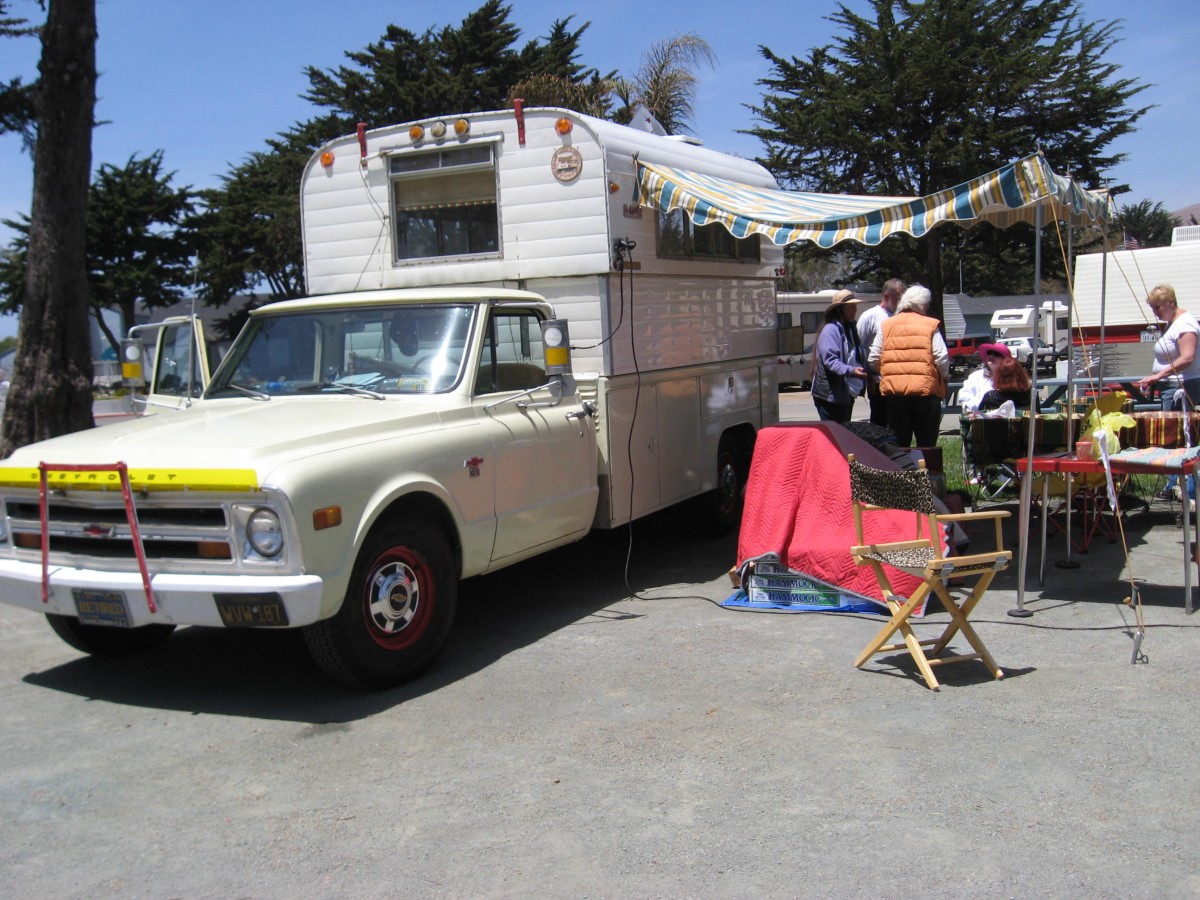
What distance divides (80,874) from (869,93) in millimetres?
25984

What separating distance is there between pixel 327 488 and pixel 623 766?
1.74 meters

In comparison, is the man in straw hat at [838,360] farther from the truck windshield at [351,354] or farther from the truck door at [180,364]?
the truck door at [180,364]

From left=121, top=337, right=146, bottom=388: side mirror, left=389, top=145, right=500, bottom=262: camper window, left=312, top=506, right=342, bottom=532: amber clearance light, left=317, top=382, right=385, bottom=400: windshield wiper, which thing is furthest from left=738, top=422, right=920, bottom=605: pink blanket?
left=121, top=337, right=146, bottom=388: side mirror

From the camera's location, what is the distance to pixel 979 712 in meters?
4.82

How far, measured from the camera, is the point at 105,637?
588cm

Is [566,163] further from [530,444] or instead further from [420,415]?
[420,415]

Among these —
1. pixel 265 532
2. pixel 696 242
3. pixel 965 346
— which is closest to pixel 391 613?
pixel 265 532

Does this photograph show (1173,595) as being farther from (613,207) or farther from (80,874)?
(80,874)

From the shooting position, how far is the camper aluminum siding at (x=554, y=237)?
710 cm

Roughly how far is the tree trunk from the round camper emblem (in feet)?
20.6

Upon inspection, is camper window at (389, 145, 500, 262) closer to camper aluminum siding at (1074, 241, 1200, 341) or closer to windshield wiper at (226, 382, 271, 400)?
windshield wiper at (226, 382, 271, 400)

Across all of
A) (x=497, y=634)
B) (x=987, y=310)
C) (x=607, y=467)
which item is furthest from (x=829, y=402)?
(x=987, y=310)

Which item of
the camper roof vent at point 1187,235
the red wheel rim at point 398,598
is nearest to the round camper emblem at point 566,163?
the red wheel rim at point 398,598

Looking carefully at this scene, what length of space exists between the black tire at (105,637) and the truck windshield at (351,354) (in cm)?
140
